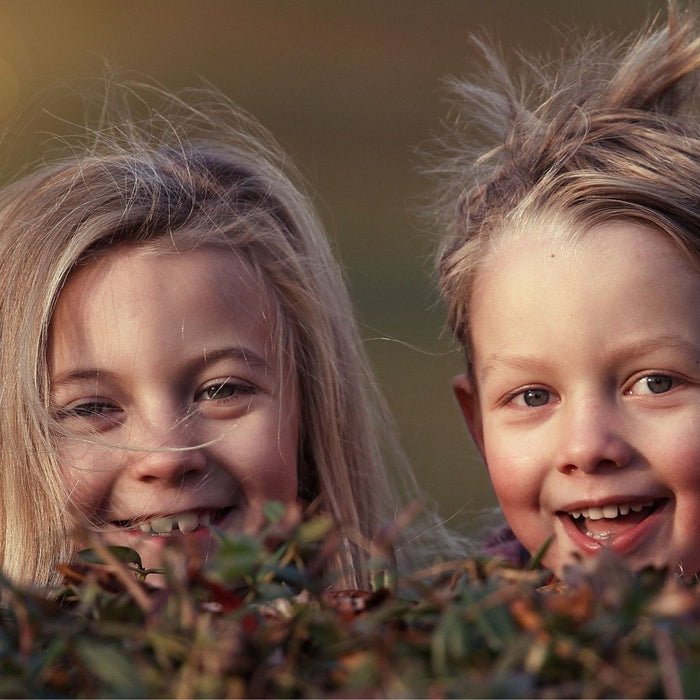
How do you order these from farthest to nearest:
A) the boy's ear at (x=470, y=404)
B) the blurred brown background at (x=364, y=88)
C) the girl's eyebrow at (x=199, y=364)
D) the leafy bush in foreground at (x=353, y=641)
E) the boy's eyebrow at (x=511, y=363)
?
the blurred brown background at (x=364, y=88) → the boy's ear at (x=470, y=404) → the girl's eyebrow at (x=199, y=364) → the boy's eyebrow at (x=511, y=363) → the leafy bush in foreground at (x=353, y=641)

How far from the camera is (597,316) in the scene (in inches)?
65.1

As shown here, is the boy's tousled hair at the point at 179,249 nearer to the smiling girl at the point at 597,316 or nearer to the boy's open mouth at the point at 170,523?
the boy's open mouth at the point at 170,523

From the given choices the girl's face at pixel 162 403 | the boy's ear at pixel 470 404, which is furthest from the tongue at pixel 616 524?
the girl's face at pixel 162 403

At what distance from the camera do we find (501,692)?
47cm

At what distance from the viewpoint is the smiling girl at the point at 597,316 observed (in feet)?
5.39

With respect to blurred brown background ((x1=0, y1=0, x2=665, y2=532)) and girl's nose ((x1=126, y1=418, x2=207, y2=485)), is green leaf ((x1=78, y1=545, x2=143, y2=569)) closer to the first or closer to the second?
girl's nose ((x1=126, y1=418, x2=207, y2=485))

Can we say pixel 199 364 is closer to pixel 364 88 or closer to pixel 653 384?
pixel 653 384

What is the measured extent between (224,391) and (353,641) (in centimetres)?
137

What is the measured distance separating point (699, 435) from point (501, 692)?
1248 mm

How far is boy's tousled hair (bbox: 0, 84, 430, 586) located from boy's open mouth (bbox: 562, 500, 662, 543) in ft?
1.27

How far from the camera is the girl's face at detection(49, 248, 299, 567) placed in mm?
1796

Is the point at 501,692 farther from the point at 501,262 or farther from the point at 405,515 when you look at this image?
the point at 501,262

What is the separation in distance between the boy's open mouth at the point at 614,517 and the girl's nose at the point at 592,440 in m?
0.09

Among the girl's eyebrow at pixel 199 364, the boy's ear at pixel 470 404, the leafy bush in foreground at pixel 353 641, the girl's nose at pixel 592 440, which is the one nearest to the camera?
the leafy bush in foreground at pixel 353 641
